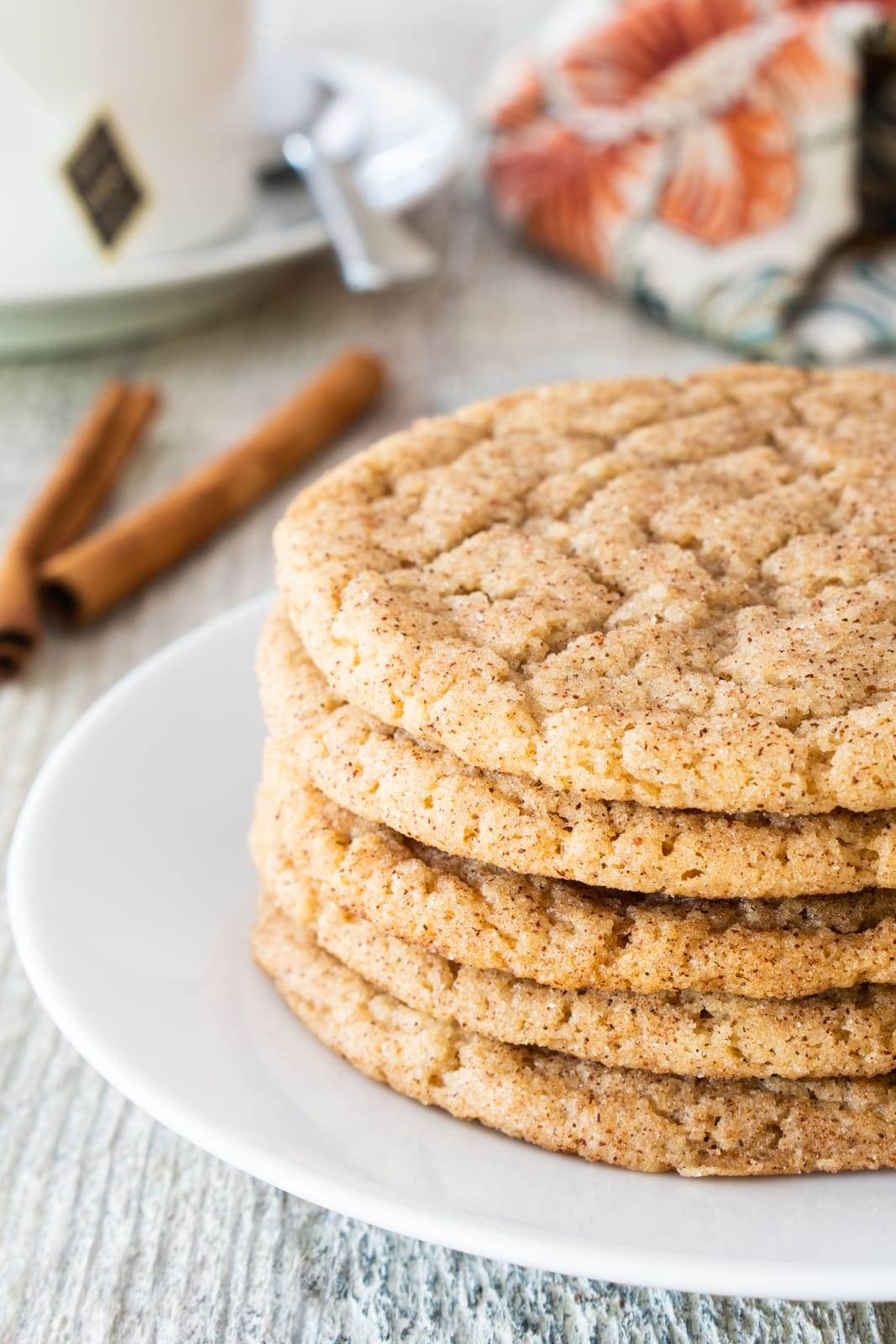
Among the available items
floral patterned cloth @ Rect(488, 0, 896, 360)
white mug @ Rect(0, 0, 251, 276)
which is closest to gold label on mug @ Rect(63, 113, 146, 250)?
white mug @ Rect(0, 0, 251, 276)

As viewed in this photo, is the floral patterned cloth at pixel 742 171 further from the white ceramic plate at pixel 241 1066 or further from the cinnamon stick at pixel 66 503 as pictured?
the white ceramic plate at pixel 241 1066

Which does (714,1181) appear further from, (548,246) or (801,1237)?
(548,246)

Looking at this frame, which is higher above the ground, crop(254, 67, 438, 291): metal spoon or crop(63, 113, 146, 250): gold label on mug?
crop(63, 113, 146, 250): gold label on mug

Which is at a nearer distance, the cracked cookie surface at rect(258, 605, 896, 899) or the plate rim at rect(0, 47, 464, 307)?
the cracked cookie surface at rect(258, 605, 896, 899)

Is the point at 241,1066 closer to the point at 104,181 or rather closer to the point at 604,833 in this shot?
the point at 604,833

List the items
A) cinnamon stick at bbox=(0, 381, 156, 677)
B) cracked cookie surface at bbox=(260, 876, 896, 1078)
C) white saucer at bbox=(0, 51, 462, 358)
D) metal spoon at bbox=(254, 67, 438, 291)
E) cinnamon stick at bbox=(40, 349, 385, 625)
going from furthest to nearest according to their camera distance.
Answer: metal spoon at bbox=(254, 67, 438, 291)
white saucer at bbox=(0, 51, 462, 358)
cinnamon stick at bbox=(40, 349, 385, 625)
cinnamon stick at bbox=(0, 381, 156, 677)
cracked cookie surface at bbox=(260, 876, 896, 1078)

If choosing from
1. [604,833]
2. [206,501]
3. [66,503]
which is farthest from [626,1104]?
[66,503]

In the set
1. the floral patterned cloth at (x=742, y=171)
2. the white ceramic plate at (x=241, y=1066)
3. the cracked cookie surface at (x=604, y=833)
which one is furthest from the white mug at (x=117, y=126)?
the cracked cookie surface at (x=604, y=833)

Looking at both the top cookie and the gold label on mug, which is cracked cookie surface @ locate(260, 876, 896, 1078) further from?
the gold label on mug
